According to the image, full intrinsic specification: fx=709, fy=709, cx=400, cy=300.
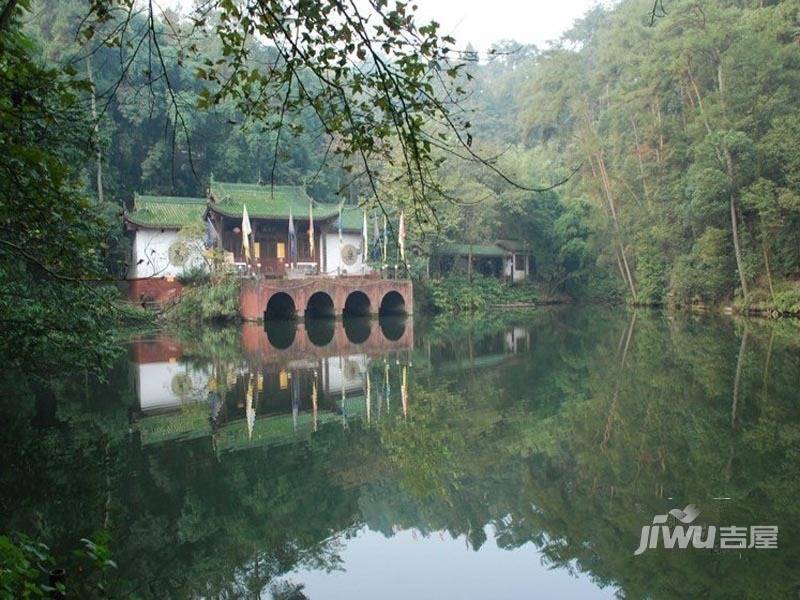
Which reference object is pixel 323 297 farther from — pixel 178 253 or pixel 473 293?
pixel 473 293

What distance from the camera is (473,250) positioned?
127 ft

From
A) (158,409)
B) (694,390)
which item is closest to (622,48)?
(694,390)

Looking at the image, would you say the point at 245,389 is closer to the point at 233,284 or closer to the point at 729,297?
the point at 233,284

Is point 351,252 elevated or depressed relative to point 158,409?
elevated

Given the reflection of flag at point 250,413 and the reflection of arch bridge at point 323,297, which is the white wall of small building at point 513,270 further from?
the reflection of flag at point 250,413

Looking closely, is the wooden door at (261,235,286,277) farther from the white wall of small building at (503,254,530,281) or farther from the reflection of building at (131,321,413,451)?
the white wall of small building at (503,254,530,281)

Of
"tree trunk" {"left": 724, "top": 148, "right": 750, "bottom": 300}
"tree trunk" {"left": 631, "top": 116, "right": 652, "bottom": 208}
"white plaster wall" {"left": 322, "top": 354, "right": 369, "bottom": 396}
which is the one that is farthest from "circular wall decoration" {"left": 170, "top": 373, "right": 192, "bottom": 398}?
"tree trunk" {"left": 631, "top": 116, "right": 652, "bottom": 208}

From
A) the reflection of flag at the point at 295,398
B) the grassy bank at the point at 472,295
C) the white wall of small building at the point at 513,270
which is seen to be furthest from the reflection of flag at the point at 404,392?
the white wall of small building at the point at 513,270

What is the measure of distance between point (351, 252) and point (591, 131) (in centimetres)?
1416

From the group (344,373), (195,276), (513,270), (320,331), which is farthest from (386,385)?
(513,270)

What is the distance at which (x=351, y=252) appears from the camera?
34500 mm

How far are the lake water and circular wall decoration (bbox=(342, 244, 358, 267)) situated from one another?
1947 centimetres

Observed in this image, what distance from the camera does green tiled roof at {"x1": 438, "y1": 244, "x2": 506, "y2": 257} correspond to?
3709cm

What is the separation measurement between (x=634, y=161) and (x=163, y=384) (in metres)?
28.0
